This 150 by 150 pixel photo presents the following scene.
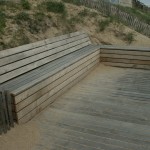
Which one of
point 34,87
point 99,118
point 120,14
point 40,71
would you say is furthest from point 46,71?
point 120,14

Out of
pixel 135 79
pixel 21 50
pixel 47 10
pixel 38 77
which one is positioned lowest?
pixel 135 79

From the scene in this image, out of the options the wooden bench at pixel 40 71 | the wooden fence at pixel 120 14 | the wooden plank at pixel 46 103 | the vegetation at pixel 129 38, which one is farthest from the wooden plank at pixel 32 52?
the wooden fence at pixel 120 14

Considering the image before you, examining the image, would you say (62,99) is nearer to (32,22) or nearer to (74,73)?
(74,73)

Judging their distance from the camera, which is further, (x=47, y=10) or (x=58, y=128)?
(x=47, y=10)

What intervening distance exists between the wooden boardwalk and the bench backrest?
1065 mm

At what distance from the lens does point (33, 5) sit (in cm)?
1073

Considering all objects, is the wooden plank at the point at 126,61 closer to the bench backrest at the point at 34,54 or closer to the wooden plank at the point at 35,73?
the bench backrest at the point at 34,54

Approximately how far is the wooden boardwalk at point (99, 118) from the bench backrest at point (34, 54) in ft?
3.49

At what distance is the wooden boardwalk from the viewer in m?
4.82

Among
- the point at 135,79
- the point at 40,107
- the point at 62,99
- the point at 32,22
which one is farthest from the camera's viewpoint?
the point at 32,22

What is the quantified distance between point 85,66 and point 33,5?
362 cm

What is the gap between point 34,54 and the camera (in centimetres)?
728

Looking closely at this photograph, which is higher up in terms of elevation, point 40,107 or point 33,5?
point 33,5

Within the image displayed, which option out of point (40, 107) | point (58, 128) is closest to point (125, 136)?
point (58, 128)
